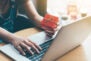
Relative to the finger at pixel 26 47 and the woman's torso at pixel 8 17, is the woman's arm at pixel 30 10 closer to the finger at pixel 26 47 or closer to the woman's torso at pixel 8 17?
the woman's torso at pixel 8 17

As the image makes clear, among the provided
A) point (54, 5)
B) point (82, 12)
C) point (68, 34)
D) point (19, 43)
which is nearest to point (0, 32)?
point (19, 43)

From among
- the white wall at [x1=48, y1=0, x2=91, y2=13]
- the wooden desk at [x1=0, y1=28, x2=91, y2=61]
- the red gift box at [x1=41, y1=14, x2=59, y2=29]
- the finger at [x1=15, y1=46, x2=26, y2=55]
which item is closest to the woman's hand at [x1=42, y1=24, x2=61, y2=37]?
the red gift box at [x1=41, y1=14, x2=59, y2=29]

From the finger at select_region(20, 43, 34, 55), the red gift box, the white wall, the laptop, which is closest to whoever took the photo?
the laptop

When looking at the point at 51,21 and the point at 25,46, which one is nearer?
the point at 25,46

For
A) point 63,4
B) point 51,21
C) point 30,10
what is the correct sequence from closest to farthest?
point 51,21, point 30,10, point 63,4

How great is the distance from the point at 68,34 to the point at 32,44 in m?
0.22

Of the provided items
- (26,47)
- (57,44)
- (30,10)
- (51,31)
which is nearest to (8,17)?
(30,10)

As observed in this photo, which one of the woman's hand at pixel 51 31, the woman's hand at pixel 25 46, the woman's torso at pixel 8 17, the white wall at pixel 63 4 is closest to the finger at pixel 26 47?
the woman's hand at pixel 25 46

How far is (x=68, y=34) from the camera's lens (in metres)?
0.81

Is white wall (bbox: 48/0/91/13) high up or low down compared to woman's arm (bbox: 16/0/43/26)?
down

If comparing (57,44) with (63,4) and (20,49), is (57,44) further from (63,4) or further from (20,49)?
(63,4)

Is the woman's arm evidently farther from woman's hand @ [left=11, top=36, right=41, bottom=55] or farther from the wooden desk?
woman's hand @ [left=11, top=36, right=41, bottom=55]

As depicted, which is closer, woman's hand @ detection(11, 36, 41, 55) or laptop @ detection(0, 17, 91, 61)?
laptop @ detection(0, 17, 91, 61)

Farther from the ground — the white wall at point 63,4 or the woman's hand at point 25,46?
the woman's hand at point 25,46
